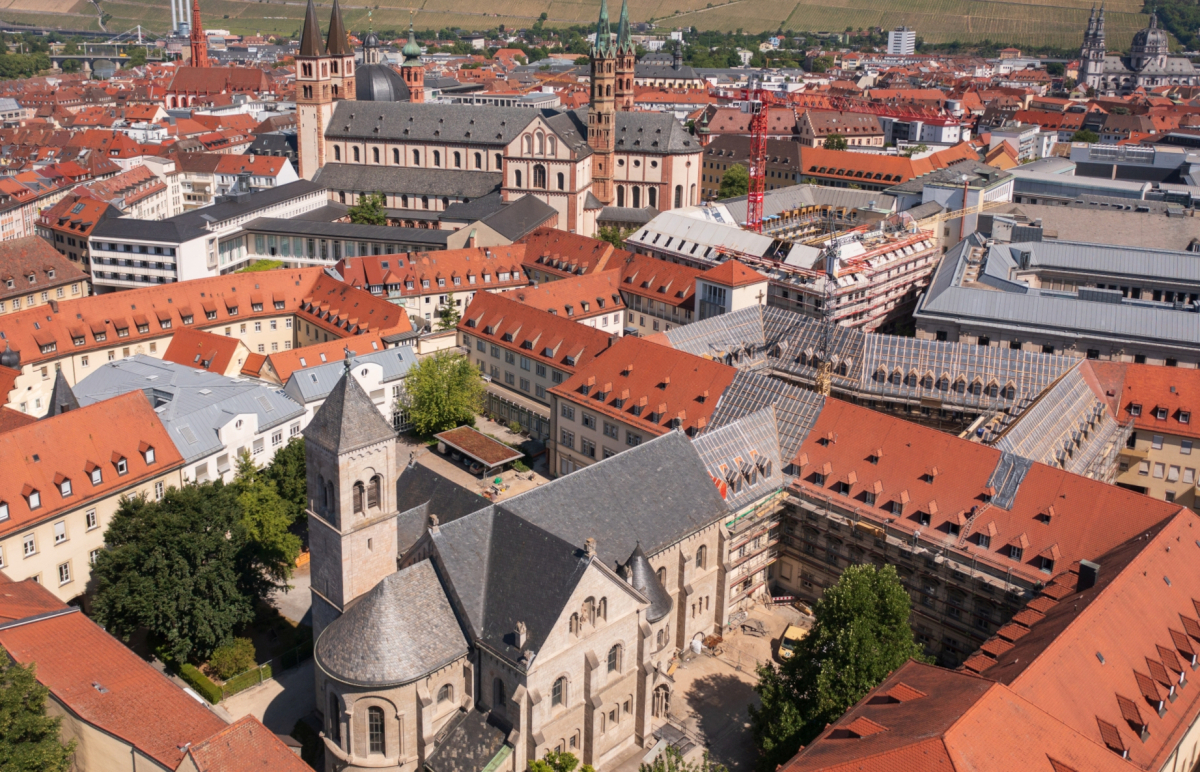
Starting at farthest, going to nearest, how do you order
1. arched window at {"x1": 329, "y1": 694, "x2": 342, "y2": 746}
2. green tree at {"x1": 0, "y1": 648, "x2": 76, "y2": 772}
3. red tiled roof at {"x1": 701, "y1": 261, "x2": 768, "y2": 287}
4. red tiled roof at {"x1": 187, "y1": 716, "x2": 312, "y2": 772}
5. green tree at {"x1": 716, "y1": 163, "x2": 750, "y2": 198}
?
green tree at {"x1": 716, "y1": 163, "x2": 750, "y2": 198}, red tiled roof at {"x1": 701, "y1": 261, "x2": 768, "y2": 287}, arched window at {"x1": 329, "y1": 694, "x2": 342, "y2": 746}, green tree at {"x1": 0, "y1": 648, "x2": 76, "y2": 772}, red tiled roof at {"x1": 187, "y1": 716, "x2": 312, "y2": 772}

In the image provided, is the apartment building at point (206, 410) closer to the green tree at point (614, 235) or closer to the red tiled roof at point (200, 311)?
the red tiled roof at point (200, 311)

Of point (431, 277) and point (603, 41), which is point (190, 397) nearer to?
point (431, 277)

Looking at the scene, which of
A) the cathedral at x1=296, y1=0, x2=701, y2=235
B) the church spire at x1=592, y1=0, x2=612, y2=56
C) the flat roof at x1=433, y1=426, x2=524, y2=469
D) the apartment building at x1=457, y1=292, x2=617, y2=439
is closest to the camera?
the flat roof at x1=433, y1=426, x2=524, y2=469

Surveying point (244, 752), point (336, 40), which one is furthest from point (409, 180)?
point (244, 752)

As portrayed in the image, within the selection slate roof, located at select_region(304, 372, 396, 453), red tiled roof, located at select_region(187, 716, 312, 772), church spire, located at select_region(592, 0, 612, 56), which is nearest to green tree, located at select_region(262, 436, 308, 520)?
slate roof, located at select_region(304, 372, 396, 453)

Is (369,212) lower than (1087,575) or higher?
higher

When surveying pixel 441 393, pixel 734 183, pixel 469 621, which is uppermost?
pixel 734 183

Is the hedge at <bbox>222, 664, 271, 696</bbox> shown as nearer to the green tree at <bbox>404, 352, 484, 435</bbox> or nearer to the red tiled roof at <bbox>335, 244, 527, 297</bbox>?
the green tree at <bbox>404, 352, 484, 435</bbox>
